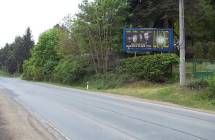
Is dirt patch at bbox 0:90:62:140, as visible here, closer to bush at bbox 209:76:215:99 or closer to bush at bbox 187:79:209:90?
bush at bbox 209:76:215:99

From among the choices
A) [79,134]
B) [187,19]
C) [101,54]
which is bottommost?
[79,134]

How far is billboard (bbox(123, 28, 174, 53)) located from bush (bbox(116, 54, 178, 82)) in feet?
5.52

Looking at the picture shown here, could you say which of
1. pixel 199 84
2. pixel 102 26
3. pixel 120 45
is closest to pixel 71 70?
pixel 102 26

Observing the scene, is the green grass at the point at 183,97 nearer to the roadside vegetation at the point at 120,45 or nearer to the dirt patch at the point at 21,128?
the roadside vegetation at the point at 120,45

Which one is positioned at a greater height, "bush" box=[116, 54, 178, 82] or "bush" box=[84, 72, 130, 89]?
"bush" box=[116, 54, 178, 82]

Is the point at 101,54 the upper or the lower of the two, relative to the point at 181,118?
upper

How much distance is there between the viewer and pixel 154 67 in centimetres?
4128

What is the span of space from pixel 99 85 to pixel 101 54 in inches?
258

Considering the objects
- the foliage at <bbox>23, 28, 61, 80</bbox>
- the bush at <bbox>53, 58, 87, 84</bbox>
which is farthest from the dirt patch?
the foliage at <bbox>23, 28, 61, 80</bbox>

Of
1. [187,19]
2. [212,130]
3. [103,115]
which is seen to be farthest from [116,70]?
[212,130]

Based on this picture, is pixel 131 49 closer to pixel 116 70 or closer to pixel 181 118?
pixel 116 70

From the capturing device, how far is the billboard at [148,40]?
44156 millimetres

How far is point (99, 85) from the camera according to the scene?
48.9m

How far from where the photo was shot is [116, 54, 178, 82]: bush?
133 feet
